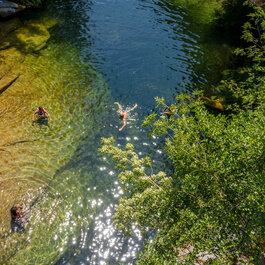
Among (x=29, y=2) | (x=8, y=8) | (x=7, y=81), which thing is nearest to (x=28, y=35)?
(x=8, y=8)

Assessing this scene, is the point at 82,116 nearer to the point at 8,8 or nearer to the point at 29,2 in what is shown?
the point at 8,8

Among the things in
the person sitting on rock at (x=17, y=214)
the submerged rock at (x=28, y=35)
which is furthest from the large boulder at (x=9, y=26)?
the person sitting on rock at (x=17, y=214)

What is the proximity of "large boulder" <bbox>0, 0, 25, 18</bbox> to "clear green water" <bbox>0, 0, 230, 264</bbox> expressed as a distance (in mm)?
1584

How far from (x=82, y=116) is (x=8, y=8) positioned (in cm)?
2032

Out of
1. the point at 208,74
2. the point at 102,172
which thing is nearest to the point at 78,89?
the point at 102,172

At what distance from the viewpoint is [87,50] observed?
73.3 ft

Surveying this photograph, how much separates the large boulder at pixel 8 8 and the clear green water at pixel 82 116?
1.58 metres

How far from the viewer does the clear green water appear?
403 inches

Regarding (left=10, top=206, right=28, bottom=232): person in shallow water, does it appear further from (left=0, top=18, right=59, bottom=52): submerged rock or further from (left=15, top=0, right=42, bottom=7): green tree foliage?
(left=15, top=0, right=42, bottom=7): green tree foliage

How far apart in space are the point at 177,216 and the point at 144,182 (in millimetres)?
1988

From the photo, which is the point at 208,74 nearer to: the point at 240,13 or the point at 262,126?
the point at 240,13

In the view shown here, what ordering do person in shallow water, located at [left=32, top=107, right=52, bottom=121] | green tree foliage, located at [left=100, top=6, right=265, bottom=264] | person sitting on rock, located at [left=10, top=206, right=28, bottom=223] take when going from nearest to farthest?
green tree foliage, located at [left=100, top=6, right=265, bottom=264], person sitting on rock, located at [left=10, top=206, right=28, bottom=223], person in shallow water, located at [left=32, top=107, right=52, bottom=121]

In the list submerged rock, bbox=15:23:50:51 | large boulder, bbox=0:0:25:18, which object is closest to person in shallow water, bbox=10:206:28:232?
submerged rock, bbox=15:23:50:51

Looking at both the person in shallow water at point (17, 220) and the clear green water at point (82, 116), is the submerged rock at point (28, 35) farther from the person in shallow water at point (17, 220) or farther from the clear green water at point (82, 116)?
the person in shallow water at point (17, 220)
